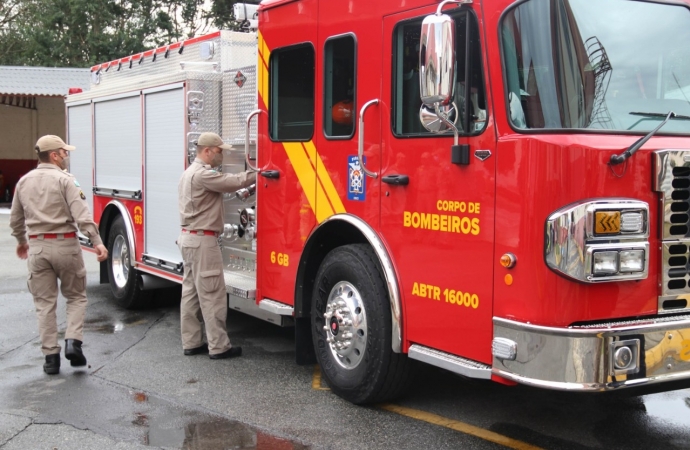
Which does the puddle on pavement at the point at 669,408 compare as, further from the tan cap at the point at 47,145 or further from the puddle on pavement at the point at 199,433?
the tan cap at the point at 47,145

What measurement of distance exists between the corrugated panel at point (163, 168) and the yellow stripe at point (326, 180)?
6.62 feet

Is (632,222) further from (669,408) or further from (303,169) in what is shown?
(303,169)

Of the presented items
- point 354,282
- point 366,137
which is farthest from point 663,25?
point 354,282

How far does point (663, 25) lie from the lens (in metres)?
4.38

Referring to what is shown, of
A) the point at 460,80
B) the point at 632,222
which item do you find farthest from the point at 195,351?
the point at 632,222

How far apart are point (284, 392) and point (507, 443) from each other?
1780 mm

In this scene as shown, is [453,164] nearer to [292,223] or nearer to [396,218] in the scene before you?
[396,218]

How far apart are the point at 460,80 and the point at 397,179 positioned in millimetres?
780

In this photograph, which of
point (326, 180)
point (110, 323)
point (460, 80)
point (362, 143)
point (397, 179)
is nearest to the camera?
point (460, 80)

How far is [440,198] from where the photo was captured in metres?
4.54

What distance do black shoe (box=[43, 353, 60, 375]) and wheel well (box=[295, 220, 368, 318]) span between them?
80.3 inches

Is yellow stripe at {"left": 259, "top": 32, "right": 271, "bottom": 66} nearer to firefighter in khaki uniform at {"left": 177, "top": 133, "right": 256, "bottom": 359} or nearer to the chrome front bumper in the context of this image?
firefighter in khaki uniform at {"left": 177, "top": 133, "right": 256, "bottom": 359}

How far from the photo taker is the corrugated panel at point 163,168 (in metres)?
7.46

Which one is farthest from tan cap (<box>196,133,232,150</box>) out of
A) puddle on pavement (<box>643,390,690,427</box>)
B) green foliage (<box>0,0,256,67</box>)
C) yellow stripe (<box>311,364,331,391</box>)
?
green foliage (<box>0,0,256,67</box>)
